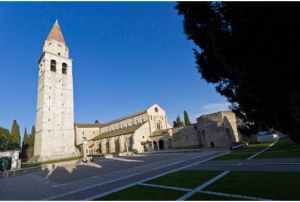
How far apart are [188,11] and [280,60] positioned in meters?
2.88

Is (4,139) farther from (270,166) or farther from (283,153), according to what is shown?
(283,153)

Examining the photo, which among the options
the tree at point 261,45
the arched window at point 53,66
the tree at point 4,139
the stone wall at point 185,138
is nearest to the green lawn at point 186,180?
the tree at point 261,45

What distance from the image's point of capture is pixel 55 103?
33.9 metres

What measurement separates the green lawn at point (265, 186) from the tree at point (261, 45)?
1972 mm

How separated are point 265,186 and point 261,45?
5633mm

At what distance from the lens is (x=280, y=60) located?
3.91 m

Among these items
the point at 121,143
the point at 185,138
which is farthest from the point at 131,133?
the point at 185,138

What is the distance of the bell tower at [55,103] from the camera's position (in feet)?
102

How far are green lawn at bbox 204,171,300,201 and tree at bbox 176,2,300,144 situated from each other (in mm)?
1972

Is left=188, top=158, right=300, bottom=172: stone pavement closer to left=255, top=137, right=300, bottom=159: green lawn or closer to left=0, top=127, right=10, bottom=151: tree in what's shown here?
left=255, top=137, right=300, bottom=159: green lawn

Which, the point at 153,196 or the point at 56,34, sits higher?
the point at 56,34

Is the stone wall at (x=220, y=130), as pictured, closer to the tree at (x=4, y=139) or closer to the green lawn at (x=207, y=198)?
the green lawn at (x=207, y=198)

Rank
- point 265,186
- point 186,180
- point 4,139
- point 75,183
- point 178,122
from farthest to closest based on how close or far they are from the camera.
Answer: point 178,122 → point 4,139 → point 75,183 → point 186,180 → point 265,186

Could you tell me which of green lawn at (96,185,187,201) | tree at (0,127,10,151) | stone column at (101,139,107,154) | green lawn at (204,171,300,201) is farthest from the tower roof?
green lawn at (204,171,300,201)
